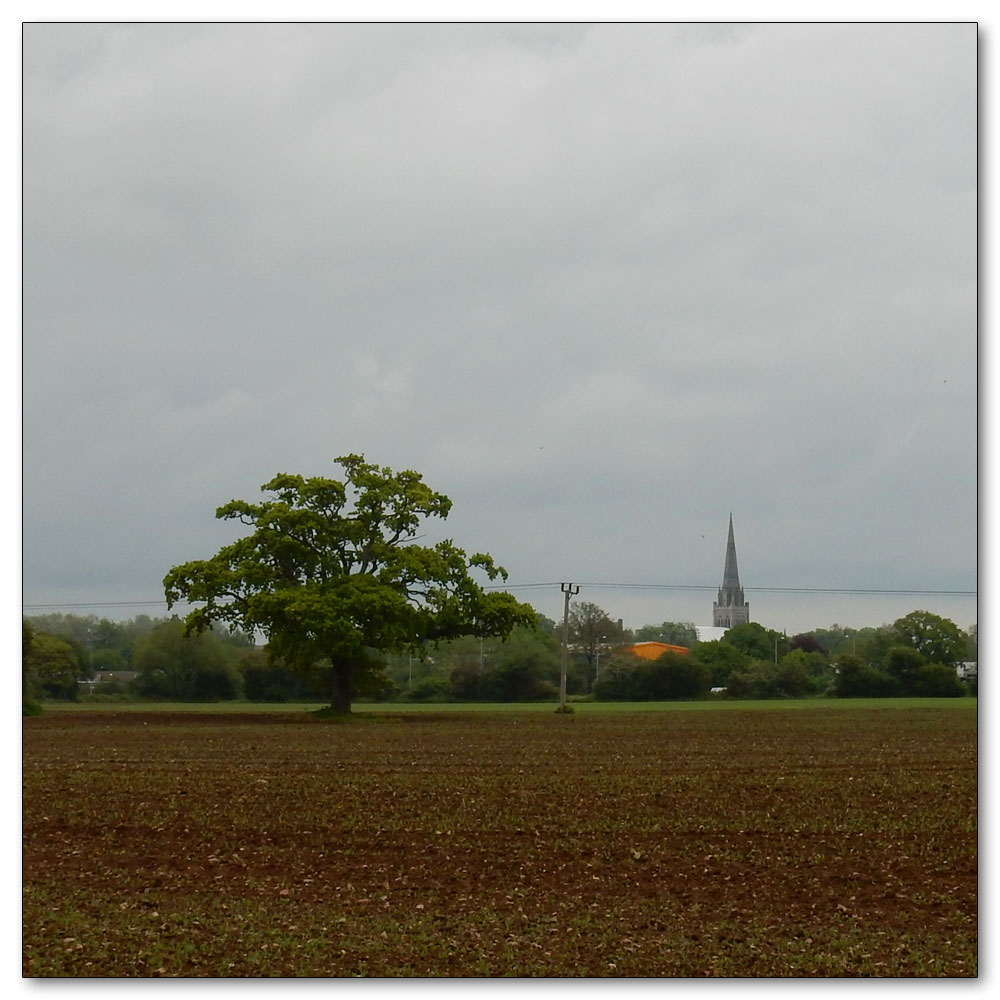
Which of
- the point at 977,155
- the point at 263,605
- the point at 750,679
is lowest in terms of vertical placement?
the point at 750,679

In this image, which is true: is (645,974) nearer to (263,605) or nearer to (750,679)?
(263,605)

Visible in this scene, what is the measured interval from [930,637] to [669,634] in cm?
1751

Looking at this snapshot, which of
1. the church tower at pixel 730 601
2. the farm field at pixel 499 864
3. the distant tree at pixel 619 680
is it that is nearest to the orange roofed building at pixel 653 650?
the distant tree at pixel 619 680

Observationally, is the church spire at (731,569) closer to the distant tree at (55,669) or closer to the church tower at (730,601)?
the church tower at (730,601)

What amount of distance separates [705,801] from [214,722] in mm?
25783

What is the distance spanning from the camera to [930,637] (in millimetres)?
40562

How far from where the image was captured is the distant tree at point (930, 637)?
115 feet

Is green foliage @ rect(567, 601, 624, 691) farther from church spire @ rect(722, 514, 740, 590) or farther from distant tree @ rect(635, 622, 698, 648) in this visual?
church spire @ rect(722, 514, 740, 590)

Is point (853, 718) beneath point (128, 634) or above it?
beneath

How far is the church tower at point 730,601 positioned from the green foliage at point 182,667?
18739 mm

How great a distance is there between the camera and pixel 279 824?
16312mm

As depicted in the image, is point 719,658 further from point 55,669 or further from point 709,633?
point 55,669

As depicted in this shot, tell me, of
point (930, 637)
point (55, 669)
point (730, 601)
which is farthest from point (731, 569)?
point (55, 669)

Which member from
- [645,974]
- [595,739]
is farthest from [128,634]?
[645,974]
